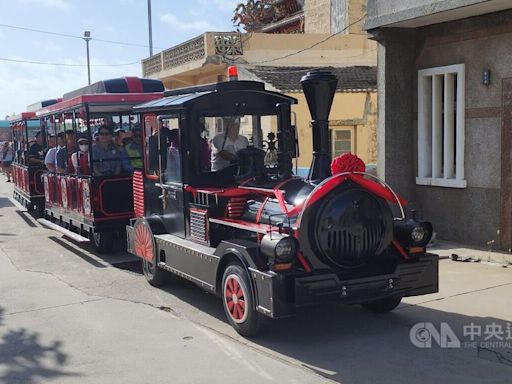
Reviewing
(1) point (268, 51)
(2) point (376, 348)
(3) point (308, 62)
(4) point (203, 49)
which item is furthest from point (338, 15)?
(2) point (376, 348)

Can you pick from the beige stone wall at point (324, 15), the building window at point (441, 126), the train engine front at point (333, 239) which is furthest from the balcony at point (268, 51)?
the train engine front at point (333, 239)

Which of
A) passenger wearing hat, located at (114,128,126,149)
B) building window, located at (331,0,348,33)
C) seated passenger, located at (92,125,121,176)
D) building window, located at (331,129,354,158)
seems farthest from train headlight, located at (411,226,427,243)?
building window, located at (331,0,348,33)

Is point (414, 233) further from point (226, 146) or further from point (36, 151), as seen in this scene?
point (36, 151)

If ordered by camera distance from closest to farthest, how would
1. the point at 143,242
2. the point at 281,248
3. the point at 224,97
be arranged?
the point at 281,248, the point at 224,97, the point at 143,242

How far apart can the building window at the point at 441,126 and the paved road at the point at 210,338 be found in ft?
5.98

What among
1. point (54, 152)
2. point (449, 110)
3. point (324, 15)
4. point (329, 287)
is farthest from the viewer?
point (324, 15)

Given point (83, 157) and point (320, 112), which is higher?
point (320, 112)

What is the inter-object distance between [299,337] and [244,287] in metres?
0.72

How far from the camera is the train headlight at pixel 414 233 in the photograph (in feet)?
17.5

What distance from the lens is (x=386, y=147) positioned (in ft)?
31.1

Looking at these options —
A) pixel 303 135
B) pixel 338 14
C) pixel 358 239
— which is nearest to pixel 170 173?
pixel 358 239

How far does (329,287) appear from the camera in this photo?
484 cm

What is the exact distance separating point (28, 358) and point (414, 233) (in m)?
3.54

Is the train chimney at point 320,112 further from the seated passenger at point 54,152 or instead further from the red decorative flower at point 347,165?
the seated passenger at point 54,152
